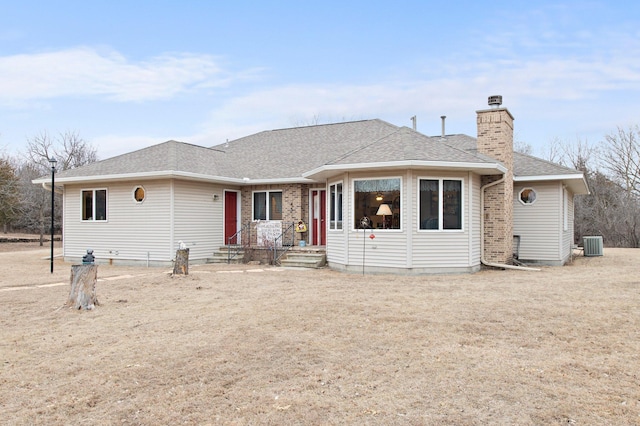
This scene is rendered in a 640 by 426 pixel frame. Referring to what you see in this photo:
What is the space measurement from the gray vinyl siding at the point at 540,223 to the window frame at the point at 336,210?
225 inches

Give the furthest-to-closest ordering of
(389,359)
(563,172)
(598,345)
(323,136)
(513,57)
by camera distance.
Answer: (323,136), (513,57), (563,172), (598,345), (389,359)

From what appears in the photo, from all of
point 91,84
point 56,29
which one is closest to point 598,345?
point 56,29

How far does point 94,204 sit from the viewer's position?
15.5 metres

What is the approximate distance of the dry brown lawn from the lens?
3.65 m

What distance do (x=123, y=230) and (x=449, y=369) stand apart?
12762 mm

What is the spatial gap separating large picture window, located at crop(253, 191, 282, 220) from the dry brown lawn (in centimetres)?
709

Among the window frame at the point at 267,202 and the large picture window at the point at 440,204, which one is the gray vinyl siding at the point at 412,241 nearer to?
the large picture window at the point at 440,204

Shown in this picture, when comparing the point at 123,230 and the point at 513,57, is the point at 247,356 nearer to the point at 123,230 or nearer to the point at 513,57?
the point at 123,230

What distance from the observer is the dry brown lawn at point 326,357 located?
144 inches

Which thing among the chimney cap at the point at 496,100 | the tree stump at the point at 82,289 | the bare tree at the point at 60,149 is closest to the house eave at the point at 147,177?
the tree stump at the point at 82,289

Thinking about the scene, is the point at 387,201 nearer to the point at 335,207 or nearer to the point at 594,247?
the point at 335,207

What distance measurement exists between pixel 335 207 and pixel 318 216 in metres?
2.81

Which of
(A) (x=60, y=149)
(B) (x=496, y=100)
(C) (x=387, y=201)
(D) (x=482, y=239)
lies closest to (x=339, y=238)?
(C) (x=387, y=201)

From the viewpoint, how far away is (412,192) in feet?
36.6
